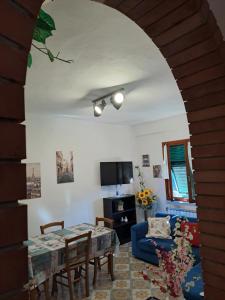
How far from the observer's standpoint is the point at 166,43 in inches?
39.9

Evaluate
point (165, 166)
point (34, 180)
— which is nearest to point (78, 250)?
point (34, 180)

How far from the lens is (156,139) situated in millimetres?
5695

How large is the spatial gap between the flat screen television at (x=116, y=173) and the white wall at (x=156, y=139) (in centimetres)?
51

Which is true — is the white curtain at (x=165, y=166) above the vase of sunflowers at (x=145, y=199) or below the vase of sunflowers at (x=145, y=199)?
above

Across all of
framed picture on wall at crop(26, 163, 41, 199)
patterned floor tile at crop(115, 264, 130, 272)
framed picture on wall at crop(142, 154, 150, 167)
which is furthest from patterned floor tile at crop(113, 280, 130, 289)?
framed picture on wall at crop(142, 154, 150, 167)

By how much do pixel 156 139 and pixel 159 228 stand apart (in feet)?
7.03

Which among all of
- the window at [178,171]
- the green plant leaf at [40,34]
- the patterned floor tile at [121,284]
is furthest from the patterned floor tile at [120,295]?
the green plant leaf at [40,34]

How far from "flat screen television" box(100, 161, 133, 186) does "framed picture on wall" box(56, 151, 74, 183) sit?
74 cm

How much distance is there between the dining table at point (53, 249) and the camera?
106 inches

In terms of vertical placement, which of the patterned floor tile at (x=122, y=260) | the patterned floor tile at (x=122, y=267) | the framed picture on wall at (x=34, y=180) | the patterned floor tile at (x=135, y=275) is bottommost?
the patterned floor tile at (x=135, y=275)

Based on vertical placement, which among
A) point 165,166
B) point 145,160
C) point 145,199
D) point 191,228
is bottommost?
point 145,199

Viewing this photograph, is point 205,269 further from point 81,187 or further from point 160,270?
point 81,187

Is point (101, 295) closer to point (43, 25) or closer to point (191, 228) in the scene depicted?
point (191, 228)

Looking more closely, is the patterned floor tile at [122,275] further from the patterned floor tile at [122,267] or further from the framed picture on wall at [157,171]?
the framed picture on wall at [157,171]
